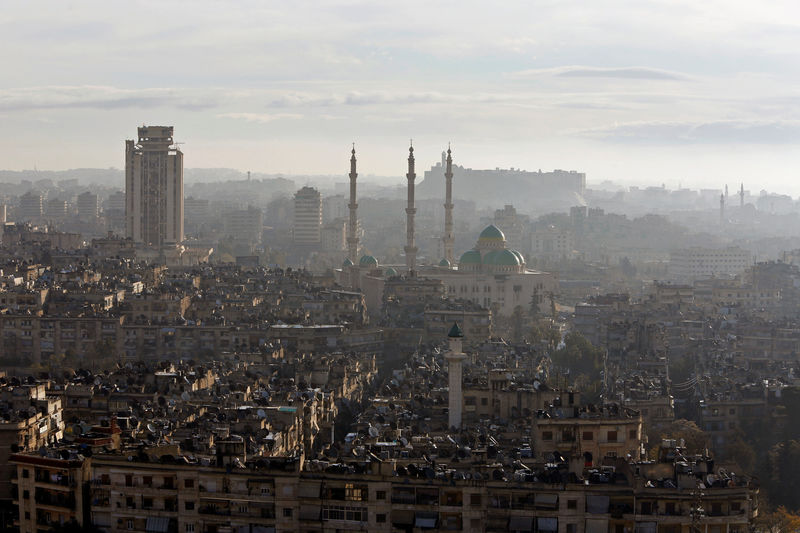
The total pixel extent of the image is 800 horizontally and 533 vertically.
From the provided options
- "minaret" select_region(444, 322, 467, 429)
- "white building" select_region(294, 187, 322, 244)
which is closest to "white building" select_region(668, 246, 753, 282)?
"white building" select_region(294, 187, 322, 244)

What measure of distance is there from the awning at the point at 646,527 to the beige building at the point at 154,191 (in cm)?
7613

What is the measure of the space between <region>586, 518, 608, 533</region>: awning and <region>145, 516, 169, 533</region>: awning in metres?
7.43

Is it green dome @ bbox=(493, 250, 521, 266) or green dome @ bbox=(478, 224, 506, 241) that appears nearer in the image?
green dome @ bbox=(493, 250, 521, 266)

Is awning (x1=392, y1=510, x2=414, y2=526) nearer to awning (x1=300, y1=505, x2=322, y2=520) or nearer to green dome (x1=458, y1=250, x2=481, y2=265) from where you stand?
awning (x1=300, y1=505, x2=322, y2=520)

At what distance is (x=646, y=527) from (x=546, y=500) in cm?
176

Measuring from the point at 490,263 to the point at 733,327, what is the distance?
23.6 m

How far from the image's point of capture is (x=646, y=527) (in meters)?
26.0

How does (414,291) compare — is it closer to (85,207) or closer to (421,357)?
(421,357)

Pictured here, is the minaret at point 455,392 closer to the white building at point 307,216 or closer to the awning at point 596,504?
the awning at point 596,504

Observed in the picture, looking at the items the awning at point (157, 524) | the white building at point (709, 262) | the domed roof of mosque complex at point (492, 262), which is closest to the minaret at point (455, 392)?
the awning at point (157, 524)

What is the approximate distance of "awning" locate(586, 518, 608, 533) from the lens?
1022 inches

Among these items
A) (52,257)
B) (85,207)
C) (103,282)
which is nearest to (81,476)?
(103,282)

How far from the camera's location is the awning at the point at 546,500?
85.8 ft

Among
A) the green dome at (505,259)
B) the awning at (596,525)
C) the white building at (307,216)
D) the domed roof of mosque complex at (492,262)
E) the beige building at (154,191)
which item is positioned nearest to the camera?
the awning at (596,525)
